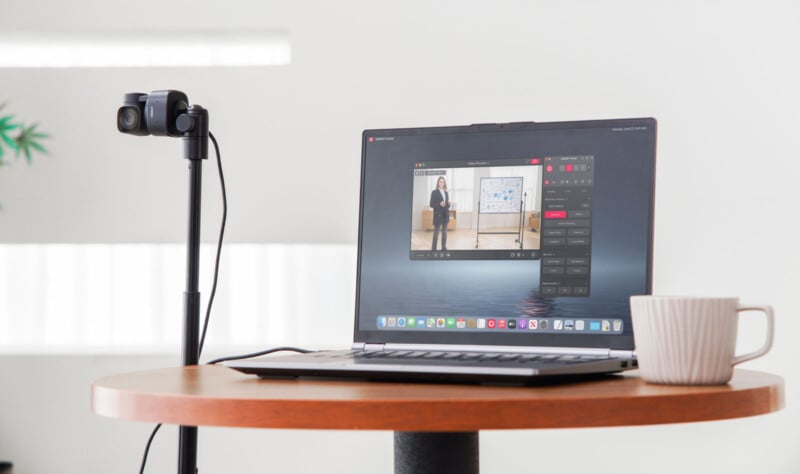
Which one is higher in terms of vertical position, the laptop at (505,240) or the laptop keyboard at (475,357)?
the laptop at (505,240)

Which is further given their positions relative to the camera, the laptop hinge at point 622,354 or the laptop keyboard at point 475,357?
the laptop hinge at point 622,354

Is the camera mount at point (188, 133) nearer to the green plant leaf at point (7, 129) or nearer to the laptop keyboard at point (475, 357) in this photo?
the laptop keyboard at point (475, 357)

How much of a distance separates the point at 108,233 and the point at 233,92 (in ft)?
1.92

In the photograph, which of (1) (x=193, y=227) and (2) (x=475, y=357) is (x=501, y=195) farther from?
(1) (x=193, y=227)

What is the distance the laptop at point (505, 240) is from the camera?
1171mm

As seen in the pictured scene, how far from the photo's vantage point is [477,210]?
4.13ft

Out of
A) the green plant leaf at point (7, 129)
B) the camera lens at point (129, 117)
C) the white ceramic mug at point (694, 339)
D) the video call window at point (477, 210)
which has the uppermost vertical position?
the green plant leaf at point (7, 129)

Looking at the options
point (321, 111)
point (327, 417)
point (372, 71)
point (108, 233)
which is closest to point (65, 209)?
point (108, 233)

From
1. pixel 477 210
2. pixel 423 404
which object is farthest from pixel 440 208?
pixel 423 404

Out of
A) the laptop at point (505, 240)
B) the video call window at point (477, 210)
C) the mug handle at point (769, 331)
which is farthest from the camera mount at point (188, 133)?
the mug handle at point (769, 331)

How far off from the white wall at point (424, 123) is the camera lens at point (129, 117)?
151 cm

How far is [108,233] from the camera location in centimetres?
286

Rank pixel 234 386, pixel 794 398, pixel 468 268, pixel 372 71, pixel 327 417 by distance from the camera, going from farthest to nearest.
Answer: pixel 372 71, pixel 794 398, pixel 468 268, pixel 234 386, pixel 327 417

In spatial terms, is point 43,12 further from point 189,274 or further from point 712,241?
point 712,241
